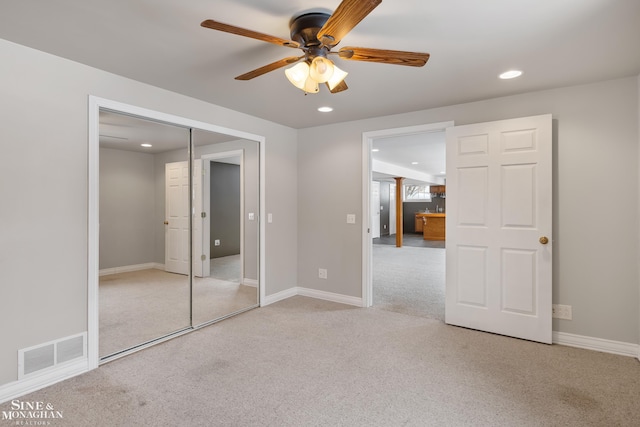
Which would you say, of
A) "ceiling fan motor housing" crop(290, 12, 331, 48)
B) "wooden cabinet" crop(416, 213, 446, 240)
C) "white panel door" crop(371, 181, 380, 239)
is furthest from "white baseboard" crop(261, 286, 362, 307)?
"white panel door" crop(371, 181, 380, 239)

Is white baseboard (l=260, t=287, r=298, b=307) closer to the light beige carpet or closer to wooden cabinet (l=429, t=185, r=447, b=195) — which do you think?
the light beige carpet

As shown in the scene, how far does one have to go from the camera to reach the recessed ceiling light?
2609 mm

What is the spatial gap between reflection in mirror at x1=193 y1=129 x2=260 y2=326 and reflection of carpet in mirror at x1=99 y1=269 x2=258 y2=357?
0.02 m

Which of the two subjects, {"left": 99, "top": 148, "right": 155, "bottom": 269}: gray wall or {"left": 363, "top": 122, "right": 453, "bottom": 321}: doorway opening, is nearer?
{"left": 99, "top": 148, "right": 155, "bottom": 269}: gray wall

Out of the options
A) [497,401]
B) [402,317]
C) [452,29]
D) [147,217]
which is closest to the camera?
[452,29]

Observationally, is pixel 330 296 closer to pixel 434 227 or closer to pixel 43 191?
pixel 43 191

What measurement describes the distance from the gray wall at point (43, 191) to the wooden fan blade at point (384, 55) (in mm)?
1983

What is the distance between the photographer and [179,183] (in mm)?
3271

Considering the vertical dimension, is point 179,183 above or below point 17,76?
below

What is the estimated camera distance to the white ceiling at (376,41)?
1.77 metres

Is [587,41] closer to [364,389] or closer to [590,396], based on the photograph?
[590,396]

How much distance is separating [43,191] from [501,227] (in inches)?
148

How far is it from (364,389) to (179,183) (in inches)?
97.3

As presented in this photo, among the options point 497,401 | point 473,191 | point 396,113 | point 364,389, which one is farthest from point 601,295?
point 396,113
